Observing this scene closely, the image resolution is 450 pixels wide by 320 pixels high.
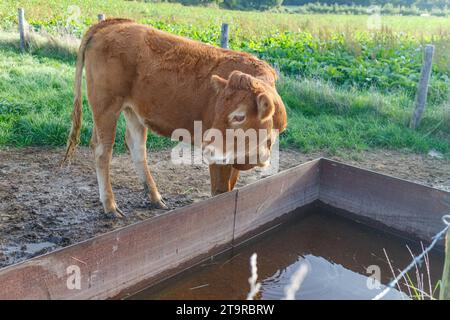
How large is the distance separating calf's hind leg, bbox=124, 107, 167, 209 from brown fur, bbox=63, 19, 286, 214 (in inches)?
11.8

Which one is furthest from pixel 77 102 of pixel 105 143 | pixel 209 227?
pixel 209 227

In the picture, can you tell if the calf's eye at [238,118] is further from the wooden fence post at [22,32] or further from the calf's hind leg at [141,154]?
the wooden fence post at [22,32]

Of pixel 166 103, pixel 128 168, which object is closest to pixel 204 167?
pixel 128 168

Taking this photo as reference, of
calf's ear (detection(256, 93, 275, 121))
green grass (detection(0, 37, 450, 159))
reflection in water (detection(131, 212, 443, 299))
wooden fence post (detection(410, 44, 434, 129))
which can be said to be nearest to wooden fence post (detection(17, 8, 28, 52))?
green grass (detection(0, 37, 450, 159))

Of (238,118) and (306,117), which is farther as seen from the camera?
(306,117)

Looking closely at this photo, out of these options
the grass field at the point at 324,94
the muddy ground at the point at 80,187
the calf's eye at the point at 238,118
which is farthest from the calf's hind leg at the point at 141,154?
the calf's eye at the point at 238,118

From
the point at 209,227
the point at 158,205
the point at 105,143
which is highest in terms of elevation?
the point at 105,143

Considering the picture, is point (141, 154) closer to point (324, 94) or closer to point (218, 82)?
point (218, 82)

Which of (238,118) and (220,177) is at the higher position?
(238,118)

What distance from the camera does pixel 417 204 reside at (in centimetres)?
414

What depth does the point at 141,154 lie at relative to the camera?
448 cm

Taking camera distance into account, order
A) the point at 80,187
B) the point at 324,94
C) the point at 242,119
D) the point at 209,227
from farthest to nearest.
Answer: the point at 324,94 < the point at 80,187 < the point at 209,227 < the point at 242,119

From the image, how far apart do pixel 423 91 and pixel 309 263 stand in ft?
13.9
